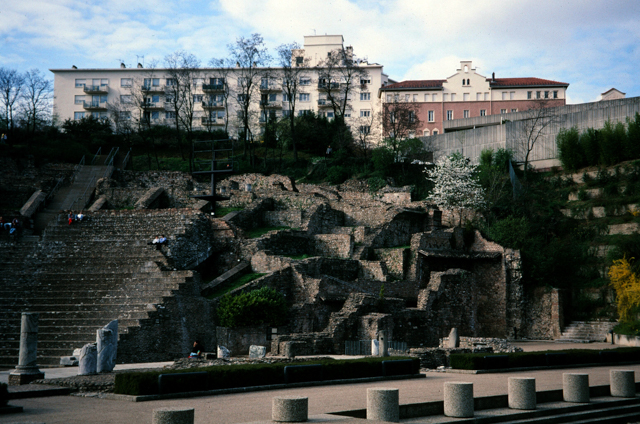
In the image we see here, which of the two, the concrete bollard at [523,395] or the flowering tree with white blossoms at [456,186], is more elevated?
the flowering tree with white blossoms at [456,186]

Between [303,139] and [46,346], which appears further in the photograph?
[303,139]

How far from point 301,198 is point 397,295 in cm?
1058

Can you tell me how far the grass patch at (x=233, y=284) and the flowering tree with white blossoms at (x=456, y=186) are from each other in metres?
15.6

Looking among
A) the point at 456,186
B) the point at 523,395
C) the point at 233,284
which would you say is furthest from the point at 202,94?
the point at 523,395

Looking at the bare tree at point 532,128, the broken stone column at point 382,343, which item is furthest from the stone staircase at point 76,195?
the bare tree at point 532,128

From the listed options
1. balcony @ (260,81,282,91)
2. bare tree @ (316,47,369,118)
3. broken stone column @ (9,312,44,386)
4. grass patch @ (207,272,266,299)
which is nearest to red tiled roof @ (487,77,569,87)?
bare tree @ (316,47,369,118)

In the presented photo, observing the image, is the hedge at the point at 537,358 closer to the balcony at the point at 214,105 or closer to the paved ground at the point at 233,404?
the paved ground at the point at 233,404

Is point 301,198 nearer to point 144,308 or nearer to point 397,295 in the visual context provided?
point 397,295

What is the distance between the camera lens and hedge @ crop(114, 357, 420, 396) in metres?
13.2

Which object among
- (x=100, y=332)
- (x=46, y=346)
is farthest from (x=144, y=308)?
(x=100, y=332)

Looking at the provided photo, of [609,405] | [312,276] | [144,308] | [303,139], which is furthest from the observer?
[303,139]

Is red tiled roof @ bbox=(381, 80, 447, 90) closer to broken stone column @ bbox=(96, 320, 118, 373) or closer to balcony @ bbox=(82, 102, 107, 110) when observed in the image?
balcony @ bbox=(82, 102, 107, 110)

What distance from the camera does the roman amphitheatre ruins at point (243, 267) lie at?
24.8 m

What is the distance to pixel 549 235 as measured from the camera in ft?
129
